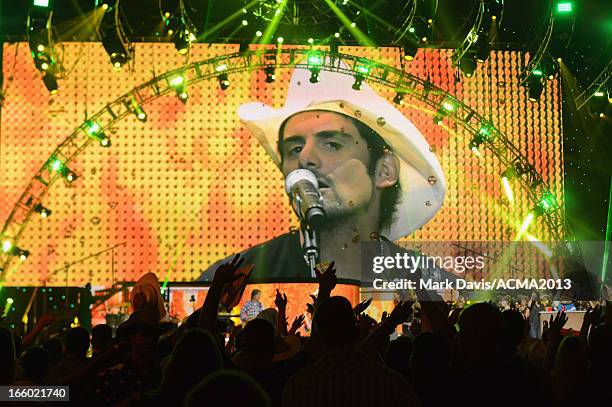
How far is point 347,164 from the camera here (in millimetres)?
17516

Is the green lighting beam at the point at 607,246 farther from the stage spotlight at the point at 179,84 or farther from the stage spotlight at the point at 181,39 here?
the stage spotlight at the point at 181,39

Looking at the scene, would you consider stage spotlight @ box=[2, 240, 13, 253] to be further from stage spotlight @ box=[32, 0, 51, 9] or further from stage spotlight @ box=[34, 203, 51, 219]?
stage spotlight @ box=[32, 0, 51, 9]

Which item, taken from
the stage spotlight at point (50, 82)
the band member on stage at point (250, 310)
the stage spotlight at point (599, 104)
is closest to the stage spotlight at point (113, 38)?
the stage spotlight at point (50, 82)

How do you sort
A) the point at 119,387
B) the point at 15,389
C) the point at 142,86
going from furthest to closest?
the point at 142,86
the point at 119,387
the point at 15,389

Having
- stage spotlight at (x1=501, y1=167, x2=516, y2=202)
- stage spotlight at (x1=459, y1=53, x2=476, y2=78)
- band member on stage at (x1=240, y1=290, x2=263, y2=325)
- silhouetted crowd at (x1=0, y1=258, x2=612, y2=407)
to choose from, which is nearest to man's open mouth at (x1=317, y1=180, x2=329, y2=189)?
stage spotlight at (x1=459, y1=53, x2=476, y2=78)

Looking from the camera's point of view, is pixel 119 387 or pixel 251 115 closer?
pixel 119 387

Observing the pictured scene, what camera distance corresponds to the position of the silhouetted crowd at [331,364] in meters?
Answer: 2.78

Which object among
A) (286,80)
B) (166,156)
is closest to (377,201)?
(286,80)

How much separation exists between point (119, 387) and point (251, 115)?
14215 millimetres

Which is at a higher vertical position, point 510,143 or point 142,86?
point 142,86

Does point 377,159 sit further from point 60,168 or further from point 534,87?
point 60,168

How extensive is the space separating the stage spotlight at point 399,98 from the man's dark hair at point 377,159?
781 millimetres

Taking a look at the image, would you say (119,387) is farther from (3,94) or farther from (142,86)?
(3,94)

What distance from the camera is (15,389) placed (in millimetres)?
3379
